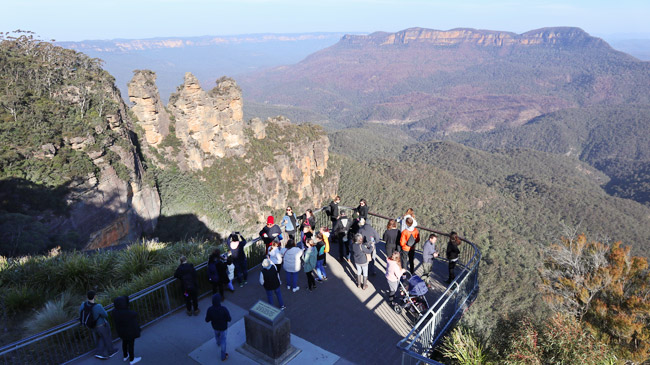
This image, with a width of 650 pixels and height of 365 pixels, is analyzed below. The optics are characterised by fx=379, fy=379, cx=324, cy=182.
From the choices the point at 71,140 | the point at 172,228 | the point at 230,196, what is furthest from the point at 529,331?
the point at 230,196

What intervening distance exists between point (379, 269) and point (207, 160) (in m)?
42.6

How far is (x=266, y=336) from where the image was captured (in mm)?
7336

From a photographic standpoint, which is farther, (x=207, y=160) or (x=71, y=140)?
(x=207, y=160)

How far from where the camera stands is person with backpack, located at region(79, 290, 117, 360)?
7.09m

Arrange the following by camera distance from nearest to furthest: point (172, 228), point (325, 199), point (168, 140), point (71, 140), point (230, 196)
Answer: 1. point (71, 140)
2. point (172, 228)
3. point (168, 140)
4. point (230, 196)
5. point (325, 199)

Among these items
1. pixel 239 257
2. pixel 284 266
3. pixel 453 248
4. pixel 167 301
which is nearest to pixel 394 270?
pixel 453 248

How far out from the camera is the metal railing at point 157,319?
6.96 meters

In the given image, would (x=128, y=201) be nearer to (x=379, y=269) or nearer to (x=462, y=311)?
(x=379, y=269)

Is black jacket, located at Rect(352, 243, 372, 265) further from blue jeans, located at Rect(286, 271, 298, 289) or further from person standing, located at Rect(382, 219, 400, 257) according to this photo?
blue jeans, located at Rect(286, 271, 298, 289)

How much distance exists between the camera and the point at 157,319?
29.1 ft

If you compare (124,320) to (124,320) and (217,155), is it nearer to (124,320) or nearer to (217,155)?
(124,320)

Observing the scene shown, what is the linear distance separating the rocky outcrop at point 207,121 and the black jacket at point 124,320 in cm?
4277

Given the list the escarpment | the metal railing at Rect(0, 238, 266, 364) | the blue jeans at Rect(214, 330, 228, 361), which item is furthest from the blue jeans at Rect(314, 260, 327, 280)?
the escarpment

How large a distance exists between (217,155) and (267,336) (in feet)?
155
